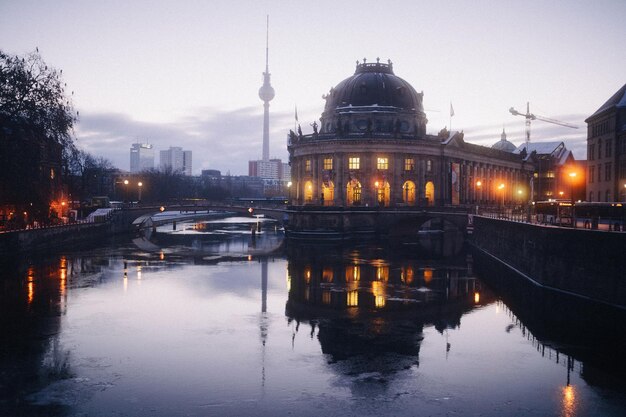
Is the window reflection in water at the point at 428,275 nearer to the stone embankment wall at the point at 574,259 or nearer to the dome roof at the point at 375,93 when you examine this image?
the stone embankment wall at the point at 574,259

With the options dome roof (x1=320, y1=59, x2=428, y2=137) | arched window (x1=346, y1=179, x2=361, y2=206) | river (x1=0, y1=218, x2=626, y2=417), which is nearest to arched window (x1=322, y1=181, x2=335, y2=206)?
arched window (x1=346, y1=179, x2=361, y2=206)

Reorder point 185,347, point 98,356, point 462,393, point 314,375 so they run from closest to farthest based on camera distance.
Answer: point 462,393
point 314,375
point 98,356
point 185,347

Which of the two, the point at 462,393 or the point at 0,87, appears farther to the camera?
the point at 0,87

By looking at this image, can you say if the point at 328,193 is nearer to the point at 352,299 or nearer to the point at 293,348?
the point at 352,299

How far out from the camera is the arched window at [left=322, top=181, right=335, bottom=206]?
362ft

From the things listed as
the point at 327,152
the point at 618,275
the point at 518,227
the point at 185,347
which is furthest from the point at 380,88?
the point at 185,347

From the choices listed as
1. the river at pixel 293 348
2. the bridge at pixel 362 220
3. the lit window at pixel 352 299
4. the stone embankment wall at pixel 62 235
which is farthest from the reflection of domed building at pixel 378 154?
the lit window at pixel 352 299

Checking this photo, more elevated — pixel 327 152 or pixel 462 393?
pixel 327 152

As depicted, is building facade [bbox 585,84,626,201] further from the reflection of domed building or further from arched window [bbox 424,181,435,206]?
arched window [bbox 424,181,435,206]

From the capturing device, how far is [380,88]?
396 ft

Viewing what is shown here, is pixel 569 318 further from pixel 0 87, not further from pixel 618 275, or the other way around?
pixel 0 87

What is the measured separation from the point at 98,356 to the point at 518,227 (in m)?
40.4

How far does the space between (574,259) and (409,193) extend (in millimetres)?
71999

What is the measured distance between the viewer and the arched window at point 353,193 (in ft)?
363
